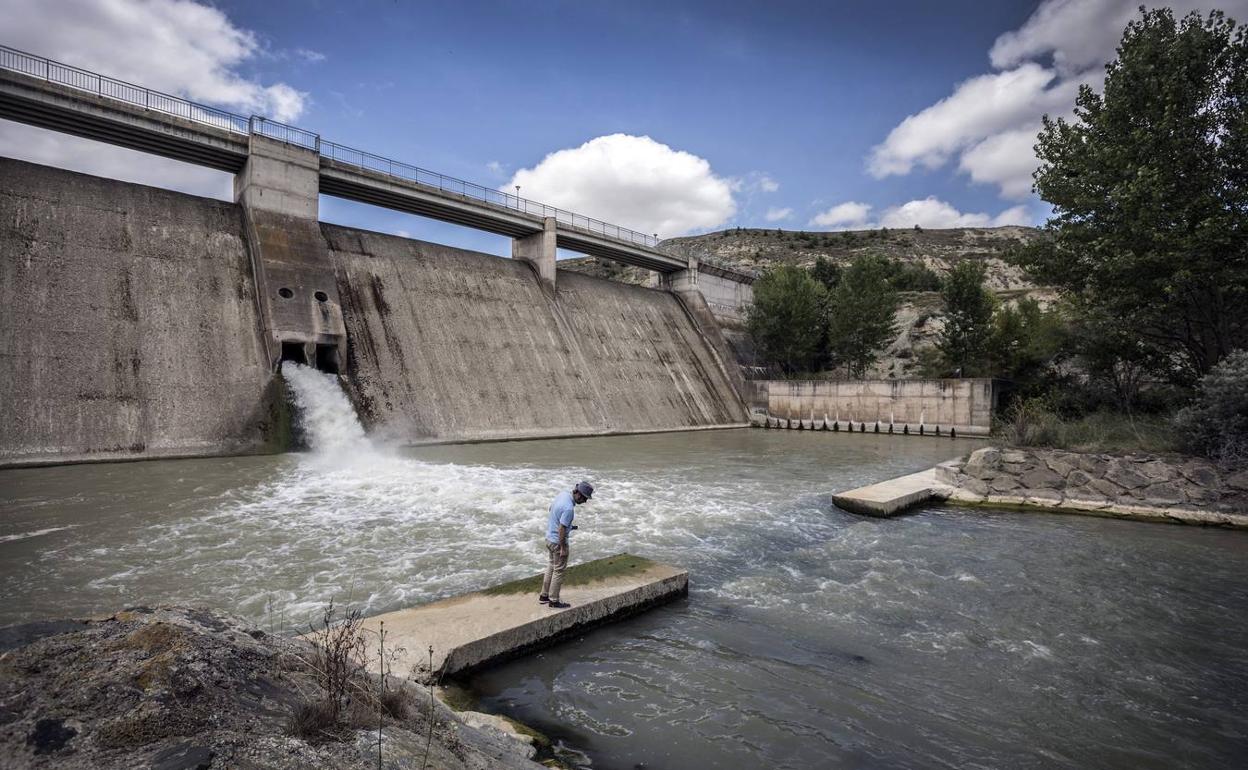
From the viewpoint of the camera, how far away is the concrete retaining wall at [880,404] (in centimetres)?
2745

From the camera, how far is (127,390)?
1571cm

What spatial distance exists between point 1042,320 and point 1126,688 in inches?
1146

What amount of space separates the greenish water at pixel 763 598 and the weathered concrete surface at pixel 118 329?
6.95 feet

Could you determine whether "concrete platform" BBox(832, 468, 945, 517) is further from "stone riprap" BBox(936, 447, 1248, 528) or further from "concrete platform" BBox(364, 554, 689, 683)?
"concrete platform" BBox(364, 554, 689, 683)

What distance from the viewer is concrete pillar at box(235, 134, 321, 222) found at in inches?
826

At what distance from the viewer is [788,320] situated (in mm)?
38500

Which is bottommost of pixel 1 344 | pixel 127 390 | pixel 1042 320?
pixel 127 390

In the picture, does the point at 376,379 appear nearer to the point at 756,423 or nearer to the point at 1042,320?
the point at 756,423

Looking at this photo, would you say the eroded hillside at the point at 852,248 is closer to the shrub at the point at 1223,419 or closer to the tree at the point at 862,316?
the tree at the point at 862,316

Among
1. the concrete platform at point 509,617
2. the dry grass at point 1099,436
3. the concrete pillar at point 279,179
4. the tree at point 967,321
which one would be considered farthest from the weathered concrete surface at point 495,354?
the dry grass at point 1099,436

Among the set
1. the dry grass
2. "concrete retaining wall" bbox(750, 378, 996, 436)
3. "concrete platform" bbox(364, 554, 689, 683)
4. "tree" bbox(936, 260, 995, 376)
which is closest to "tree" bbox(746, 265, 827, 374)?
"concrete retaining wall" bbox(750, 378, 996, 436)

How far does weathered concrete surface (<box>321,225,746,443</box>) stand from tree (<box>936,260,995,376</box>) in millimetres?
12005

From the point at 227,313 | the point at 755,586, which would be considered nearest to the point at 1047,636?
the point at 755,586

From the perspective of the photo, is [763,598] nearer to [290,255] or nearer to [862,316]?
[290,255]
